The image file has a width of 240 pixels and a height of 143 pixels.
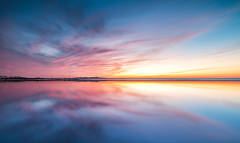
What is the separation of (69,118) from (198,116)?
654 cm

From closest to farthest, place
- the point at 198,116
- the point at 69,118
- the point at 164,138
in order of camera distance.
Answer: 1. the point at 164,138
2. the point at 69,118
3. the point at 198,116

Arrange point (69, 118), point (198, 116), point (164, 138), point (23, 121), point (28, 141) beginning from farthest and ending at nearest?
point (198, 116) < point (69, 118) < point (23, 121) < point (164, 138) < point (28, 141)

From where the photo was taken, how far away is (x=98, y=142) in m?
3.07

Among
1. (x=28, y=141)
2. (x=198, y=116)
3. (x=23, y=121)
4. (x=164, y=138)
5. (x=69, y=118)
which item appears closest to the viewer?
(x=28, y=141)

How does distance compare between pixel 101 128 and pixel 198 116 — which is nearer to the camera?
pixel 101 128

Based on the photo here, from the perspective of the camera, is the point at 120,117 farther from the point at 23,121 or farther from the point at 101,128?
the point at 23,121

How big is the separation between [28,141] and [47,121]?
1420 millimetres

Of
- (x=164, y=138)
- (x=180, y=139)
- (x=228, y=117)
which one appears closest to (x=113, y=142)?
(x=164, y=138)

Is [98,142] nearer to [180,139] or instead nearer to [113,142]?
[113,142]


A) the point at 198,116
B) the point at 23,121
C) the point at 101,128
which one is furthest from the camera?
the point at 198,116

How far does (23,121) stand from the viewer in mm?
4391

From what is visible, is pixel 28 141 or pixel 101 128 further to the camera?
pixel 101 128

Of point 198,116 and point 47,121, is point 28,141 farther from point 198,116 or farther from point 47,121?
point 198,116

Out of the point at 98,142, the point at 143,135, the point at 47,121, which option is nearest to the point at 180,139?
the point at 143,135
